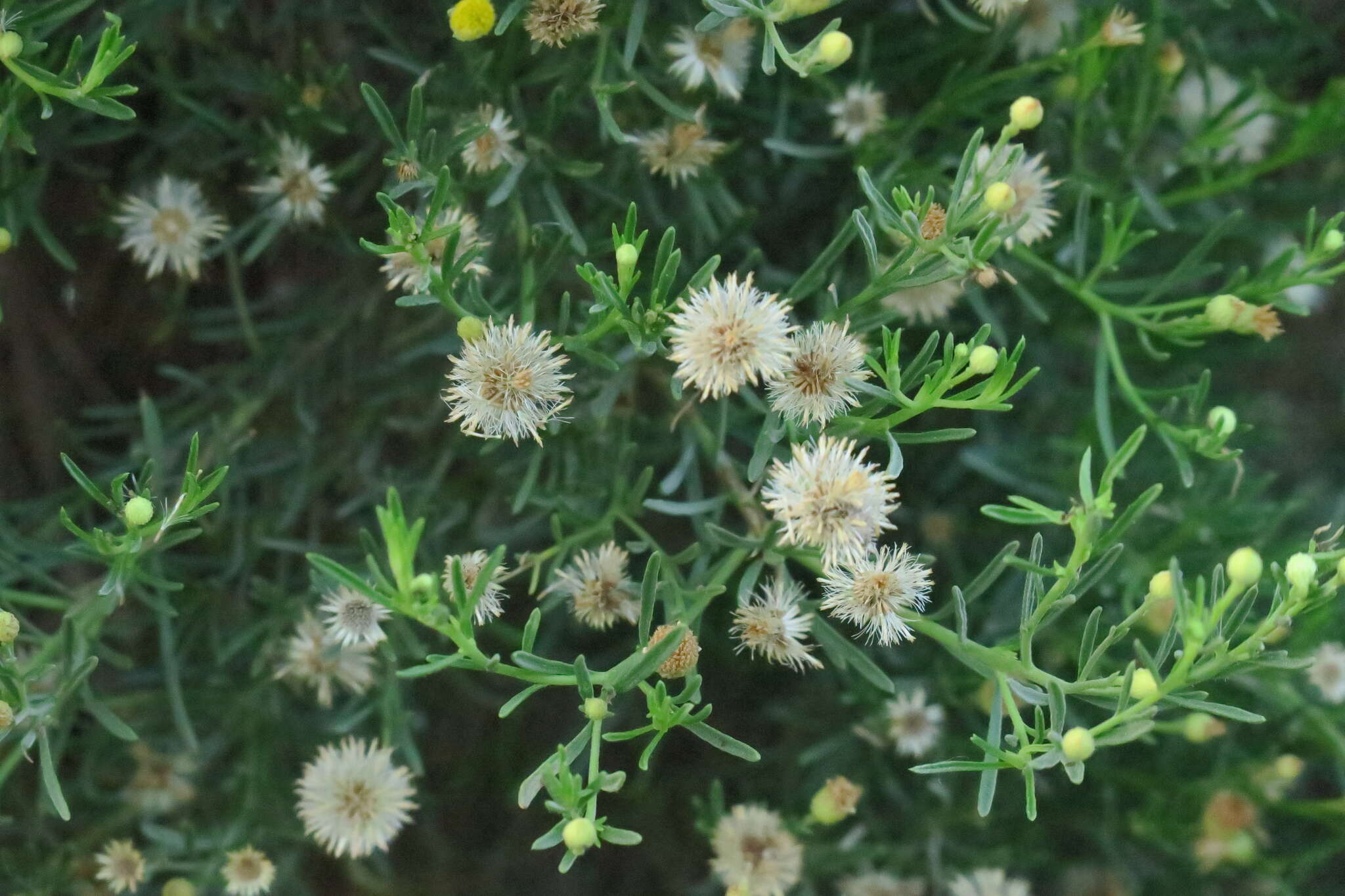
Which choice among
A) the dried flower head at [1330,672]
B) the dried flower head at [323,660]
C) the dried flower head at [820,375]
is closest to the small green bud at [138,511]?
the dried flower head at [323,660]

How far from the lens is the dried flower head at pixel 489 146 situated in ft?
2.25

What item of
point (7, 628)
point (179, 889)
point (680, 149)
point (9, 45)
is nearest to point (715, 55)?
point (680, 149)

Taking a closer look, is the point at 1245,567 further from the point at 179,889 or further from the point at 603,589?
the point at 179,889

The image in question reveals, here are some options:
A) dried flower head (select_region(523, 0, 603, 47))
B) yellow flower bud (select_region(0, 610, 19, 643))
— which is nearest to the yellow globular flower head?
dried flower head (select_region(523, 0, 603, 47))

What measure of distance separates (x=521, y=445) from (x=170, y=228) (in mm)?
266

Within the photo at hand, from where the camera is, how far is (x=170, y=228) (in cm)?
79

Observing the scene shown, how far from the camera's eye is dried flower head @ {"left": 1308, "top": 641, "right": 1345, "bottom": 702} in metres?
0.83

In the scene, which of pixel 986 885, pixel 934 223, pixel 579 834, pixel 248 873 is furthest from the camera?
pixel 986 885

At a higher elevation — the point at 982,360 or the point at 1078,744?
the point at 982,360

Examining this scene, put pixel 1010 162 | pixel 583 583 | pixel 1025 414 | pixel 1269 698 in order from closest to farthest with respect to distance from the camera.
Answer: pixel 1010 162, pixel 583 583, pixel 1269 698, pixel 1025 414

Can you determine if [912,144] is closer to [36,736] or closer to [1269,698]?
[1269,698]

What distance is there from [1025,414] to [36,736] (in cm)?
69

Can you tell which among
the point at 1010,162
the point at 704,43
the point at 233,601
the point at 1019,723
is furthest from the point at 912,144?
the point at 233,601

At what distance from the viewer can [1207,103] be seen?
831 mm
